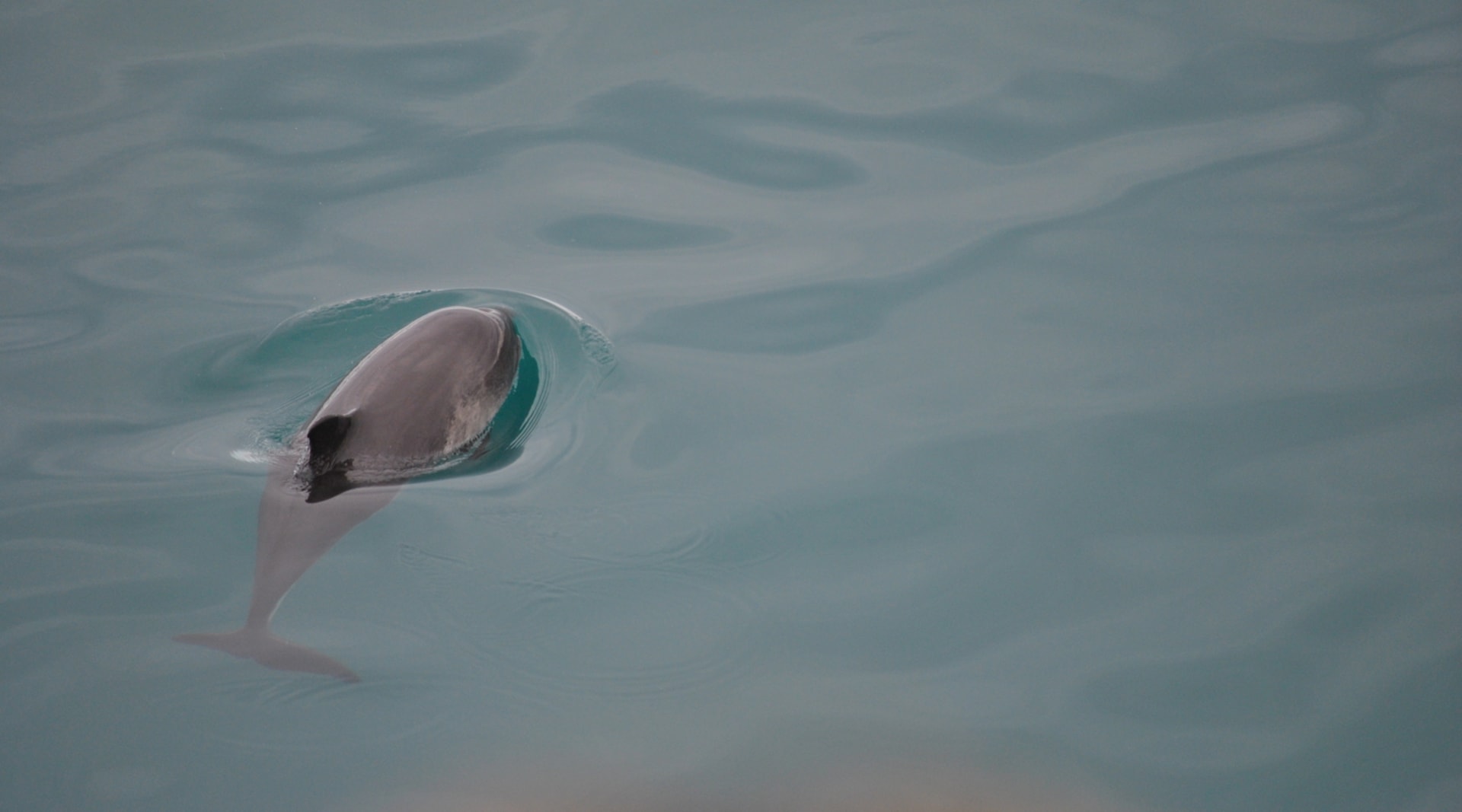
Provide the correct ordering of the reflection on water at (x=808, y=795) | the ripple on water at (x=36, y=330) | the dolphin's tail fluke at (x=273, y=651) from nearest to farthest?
the reflection on water at (x=808, y=795) < the dolphin's tail fluke at (x=273, y=651) < the ripple on water at (x=36, y=330)

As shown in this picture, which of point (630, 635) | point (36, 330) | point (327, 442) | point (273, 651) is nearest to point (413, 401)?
point (327, 442)

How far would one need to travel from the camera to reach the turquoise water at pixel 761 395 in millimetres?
4172

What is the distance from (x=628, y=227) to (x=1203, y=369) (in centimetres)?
325

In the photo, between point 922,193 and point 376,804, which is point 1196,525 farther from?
point 376,804

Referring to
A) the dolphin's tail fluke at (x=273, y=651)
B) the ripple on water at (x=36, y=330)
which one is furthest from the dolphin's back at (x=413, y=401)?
the ripple on water at (x=36, y=330)

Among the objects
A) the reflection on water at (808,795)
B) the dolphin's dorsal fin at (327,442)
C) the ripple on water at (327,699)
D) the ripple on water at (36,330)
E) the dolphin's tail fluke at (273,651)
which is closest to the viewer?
the reflection on water at (808,795)

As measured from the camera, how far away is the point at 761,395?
18.1ft

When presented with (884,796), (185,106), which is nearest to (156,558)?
(884,796)

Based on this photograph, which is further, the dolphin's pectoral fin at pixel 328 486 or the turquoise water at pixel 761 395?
the dolphin's pectoral fin at pixel 328 486

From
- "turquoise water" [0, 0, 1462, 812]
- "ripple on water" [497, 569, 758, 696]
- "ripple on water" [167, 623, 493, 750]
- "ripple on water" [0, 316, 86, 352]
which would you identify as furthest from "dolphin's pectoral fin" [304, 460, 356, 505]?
"ripple on water" [0, 316, 86, 352]

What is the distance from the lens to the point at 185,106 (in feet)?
24.6

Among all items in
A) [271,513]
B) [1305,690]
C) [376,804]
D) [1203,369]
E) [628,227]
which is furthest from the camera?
[628,227]

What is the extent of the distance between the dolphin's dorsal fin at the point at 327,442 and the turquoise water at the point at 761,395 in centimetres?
36

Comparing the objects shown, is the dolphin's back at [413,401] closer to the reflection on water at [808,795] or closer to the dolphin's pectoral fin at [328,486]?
the dolphin's pectoral fin at [328,486]
